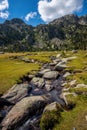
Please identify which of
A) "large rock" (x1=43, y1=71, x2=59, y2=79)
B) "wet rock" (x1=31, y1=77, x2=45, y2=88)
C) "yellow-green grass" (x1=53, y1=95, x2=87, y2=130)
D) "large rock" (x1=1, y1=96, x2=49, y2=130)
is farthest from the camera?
"large rock" (x1=43, y1=71, x2=59, y2=79)

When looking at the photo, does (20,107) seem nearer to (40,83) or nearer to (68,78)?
(40,83)

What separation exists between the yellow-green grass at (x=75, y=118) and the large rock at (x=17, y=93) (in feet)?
40.0

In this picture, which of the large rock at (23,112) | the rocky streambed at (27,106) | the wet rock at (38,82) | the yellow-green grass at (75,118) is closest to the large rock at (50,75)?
the wet rock at (38,82)

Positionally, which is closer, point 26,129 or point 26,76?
point 26,129

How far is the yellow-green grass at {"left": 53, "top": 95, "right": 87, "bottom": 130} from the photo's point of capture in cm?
2605

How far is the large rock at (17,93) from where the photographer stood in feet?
126

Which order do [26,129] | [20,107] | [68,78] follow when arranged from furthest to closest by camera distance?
[68,78] < [20,107] < [26,129]

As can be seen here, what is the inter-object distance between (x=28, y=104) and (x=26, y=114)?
7.80ft

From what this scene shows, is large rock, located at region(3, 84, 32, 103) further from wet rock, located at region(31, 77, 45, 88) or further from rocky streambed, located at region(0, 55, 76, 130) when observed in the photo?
wet rock, located at region(31, 77, 45, 88)

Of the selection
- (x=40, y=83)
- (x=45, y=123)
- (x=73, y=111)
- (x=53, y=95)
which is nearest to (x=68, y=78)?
(x=40, y=83)

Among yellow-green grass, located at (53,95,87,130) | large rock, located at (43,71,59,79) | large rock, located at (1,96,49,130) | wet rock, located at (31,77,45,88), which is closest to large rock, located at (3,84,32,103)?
wet rock, located at (31,77,45,88)

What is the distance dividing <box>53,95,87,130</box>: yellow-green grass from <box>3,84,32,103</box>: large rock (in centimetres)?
1218

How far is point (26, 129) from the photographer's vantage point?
27.0 meters

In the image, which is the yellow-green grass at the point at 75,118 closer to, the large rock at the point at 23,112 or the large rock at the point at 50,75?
the large rock at the point at 23,112
